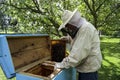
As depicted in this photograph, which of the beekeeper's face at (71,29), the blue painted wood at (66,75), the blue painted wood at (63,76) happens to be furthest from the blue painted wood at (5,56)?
the beekeeper's face at (71,29)

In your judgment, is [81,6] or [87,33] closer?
[87,33]

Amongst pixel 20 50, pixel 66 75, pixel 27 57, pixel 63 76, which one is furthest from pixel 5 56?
pixel 66 75

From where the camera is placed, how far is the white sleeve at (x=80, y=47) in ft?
9.51

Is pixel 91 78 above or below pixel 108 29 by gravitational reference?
below

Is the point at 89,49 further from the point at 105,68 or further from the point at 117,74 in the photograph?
the point at 105,68

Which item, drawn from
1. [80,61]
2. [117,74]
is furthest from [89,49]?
[117,74]

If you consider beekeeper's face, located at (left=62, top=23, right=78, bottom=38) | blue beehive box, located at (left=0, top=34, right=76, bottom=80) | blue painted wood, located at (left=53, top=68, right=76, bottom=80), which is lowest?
blue painted wood, located at (left=53, top=68, right=76, bottom=80)

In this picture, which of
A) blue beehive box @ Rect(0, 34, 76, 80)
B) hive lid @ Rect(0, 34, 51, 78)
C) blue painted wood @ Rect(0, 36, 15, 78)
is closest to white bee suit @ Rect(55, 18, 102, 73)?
blue beehive box @ Rect(0, 34, 76, 80)

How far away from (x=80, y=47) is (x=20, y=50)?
87 centimetres

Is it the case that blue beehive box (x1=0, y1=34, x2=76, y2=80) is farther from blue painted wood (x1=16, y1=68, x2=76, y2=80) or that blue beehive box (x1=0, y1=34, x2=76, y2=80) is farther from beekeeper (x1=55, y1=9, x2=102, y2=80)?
beekeeper (x1=55, y1=9, x2=102, y2=80)

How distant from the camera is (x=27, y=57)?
3232mm

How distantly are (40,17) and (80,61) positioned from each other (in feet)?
13.8

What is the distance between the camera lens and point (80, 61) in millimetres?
2986

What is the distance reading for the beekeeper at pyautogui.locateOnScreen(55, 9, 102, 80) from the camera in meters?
2.92
